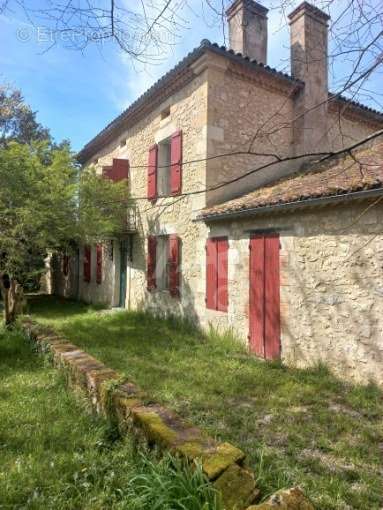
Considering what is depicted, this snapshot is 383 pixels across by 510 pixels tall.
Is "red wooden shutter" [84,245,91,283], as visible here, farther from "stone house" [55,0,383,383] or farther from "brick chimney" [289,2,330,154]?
"brick chimney" [289,2,330,154]

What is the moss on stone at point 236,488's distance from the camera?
2.00 meters

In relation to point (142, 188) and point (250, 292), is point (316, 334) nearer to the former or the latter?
point (250, 292)

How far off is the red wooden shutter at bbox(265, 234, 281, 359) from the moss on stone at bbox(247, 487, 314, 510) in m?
4.34

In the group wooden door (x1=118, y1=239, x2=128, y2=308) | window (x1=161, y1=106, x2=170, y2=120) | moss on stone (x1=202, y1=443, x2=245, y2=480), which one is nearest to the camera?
moss on stone (x1=202, y1=443, x2=245, y2=480)

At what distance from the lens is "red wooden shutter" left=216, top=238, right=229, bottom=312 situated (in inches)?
293

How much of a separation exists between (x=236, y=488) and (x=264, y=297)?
180 inches

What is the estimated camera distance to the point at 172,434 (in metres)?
2.54

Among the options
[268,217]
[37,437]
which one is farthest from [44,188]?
[37,437]

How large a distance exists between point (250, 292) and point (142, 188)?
5327mm

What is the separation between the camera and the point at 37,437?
307 centimetres

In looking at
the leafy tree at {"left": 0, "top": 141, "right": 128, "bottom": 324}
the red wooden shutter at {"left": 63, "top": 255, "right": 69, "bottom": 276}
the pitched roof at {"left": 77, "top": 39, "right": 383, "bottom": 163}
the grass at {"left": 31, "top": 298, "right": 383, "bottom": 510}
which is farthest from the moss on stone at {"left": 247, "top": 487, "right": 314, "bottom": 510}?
the red wooden shutter at {"left": 63, "top": 255, "right": 69, "bottom": 276}

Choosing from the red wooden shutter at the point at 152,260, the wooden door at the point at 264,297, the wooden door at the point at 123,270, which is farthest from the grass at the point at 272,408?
the wooden door at the point at 123,270

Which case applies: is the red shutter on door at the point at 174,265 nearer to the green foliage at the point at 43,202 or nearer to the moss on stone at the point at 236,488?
the green foliage at the point at 43,202

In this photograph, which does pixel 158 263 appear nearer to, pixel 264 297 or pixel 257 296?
pixel 257 296
